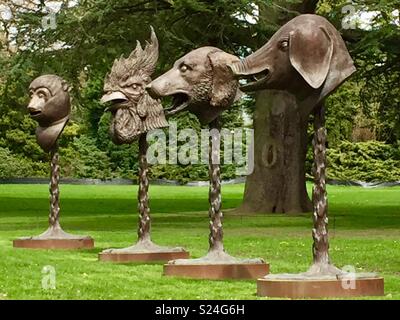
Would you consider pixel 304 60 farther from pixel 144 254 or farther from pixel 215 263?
pixel 144 254

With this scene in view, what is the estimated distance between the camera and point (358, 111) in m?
60.3

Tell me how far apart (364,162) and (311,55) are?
53.9 meters

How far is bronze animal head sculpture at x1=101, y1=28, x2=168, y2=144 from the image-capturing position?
16.8 metres

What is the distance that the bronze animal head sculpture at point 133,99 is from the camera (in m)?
16.8

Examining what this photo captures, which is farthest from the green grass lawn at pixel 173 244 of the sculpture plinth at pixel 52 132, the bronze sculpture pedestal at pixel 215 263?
the sculpture plinth at pixel 52 132

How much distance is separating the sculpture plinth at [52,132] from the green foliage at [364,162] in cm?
4587

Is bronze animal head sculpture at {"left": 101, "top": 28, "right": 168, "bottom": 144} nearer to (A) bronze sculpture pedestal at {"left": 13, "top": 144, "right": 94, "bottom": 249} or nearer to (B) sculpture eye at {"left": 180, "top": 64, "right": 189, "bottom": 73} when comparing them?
(B) sculpture eye at {"left": 180, "top": 64, "right": 189, "bottom": 73}

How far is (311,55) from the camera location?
38.7 ft

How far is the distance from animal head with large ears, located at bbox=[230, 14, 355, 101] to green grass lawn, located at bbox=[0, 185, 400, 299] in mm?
2312

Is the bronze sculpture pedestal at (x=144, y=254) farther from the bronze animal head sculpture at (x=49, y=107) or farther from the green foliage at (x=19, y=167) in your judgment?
the green foliage at (x=19, y=167)

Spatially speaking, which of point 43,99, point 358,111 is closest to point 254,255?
point 43,99

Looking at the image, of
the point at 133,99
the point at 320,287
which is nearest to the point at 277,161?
the point at 133,99

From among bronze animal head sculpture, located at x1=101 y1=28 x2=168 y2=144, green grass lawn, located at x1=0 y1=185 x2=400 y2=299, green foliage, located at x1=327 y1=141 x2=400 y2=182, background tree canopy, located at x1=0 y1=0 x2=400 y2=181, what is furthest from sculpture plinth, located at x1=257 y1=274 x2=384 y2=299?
green foliage, located at x1=327 y1=141 x2=400 y2=182

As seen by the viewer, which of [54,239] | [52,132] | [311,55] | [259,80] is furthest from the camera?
[52,132]
